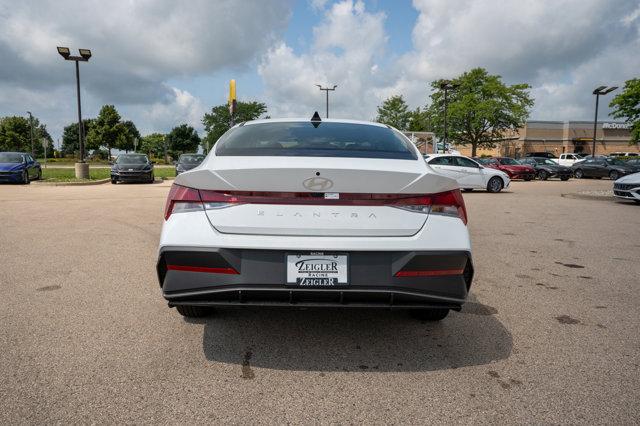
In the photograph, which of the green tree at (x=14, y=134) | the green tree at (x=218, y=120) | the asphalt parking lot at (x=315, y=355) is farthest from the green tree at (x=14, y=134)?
the asphalt parking lot at (x=315, y=355)

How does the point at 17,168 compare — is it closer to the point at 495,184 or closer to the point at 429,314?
the point at 495,184

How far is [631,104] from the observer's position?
35.3 metres

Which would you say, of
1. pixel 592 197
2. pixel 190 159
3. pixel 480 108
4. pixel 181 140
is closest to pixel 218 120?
pixel 181 140

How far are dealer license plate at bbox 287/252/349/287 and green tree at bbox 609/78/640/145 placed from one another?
39.1 m

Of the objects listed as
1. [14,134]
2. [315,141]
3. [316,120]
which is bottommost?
[315,141]

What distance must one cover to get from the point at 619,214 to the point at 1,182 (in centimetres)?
2204

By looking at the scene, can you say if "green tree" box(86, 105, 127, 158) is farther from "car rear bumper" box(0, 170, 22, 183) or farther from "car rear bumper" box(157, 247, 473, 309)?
"car rear bumper" box(157, 247, 473, 309)

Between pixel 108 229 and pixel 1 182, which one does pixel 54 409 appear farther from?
pixel 1 182

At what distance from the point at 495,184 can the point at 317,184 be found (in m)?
17.6

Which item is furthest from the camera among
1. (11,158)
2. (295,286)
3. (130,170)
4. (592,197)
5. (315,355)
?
(130,170)

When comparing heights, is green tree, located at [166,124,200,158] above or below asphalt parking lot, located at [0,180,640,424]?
above

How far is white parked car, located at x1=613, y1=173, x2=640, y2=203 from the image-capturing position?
13.2 m

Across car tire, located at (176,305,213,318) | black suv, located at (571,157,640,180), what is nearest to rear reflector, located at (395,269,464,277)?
car tire, located at (176,305,213,318)

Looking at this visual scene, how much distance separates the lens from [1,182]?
65.0ft
